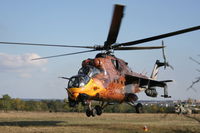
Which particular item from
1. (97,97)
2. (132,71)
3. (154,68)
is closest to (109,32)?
(97,97)

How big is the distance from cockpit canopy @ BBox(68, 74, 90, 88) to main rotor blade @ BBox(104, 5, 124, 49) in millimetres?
3082

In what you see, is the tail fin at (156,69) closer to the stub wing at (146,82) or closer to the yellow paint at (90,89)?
the stub wing at (146,82)

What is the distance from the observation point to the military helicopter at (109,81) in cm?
2011

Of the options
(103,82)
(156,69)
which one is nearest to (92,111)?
(103,82)

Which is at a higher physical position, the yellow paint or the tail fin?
the tail fin

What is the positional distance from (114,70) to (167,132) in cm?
636

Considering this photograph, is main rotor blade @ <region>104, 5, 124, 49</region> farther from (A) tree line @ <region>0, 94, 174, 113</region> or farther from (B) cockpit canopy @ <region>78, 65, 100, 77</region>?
(A) tree line @ <region>0, 94, 174, 113</region>

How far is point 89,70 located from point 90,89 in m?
1.52

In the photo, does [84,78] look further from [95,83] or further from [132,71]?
[132,71]

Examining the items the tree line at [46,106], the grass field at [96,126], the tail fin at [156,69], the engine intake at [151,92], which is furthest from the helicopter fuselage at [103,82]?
the tree line at [46,106]

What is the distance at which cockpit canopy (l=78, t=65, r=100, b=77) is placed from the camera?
21.4 metres

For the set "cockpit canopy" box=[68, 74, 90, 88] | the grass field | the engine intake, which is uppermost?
"cockpit canopy" box=[68, 74, 90, 88]

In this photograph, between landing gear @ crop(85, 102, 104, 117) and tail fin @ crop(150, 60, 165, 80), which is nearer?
landing gear @ crop(85, 102, 104, 117)

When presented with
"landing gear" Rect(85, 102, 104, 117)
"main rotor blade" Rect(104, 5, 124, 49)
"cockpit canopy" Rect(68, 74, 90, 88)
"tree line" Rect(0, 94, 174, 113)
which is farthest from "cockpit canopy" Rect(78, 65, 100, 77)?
"tree line" Rect(0, 94, 174, 113)
